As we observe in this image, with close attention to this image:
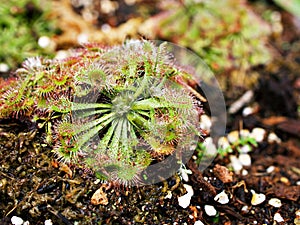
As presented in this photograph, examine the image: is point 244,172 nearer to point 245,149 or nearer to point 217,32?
point 245,149

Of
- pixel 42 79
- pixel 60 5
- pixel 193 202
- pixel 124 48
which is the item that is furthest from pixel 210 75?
pixel 60 5

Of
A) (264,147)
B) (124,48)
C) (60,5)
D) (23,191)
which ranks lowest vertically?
(264,147)

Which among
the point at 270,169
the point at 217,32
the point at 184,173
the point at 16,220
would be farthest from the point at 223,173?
the point at 217,32

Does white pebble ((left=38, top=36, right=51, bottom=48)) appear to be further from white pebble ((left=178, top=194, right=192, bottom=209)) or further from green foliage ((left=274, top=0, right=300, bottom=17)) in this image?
green foliage ((left=274, top=0, right=300, bottom=17))

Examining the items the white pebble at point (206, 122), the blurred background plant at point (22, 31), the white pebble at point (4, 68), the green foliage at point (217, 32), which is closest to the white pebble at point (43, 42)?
the blurred background plant at point (22, 31)

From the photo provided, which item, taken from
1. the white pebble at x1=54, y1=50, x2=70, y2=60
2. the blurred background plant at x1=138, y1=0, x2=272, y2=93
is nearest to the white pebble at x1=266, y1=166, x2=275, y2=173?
the blurred background plant at x1=138, y1=0, x2=272, y2=93

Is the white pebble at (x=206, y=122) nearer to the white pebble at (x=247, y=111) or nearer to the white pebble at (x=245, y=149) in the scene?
the white pebble at (x=245, y=149)

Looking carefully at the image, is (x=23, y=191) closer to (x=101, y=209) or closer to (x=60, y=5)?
(x=101, y=209)
